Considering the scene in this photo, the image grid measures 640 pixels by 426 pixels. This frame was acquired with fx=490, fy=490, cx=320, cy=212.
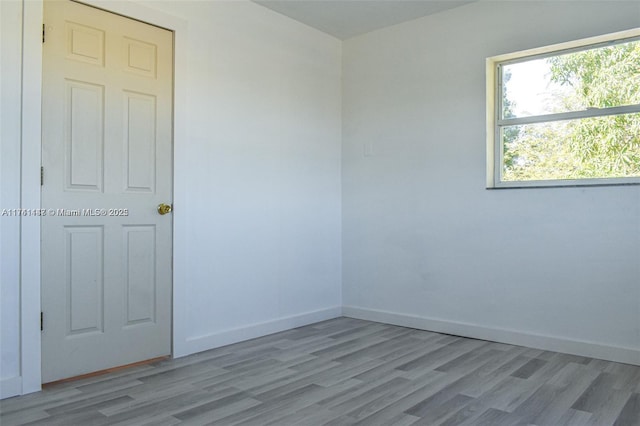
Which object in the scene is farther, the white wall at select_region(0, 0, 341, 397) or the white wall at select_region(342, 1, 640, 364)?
the white wall at select_region(342, 1, 640, 364)

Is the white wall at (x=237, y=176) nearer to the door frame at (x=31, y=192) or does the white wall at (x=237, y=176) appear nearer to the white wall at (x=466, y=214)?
the door frame at (x=31, y=192)

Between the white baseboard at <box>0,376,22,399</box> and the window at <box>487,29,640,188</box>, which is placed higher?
the window at <box>487,29,640,188</box>

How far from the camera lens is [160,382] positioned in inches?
108

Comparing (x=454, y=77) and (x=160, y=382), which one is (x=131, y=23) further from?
(x=454, y=77)

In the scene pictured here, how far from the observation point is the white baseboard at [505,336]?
10.4 feet

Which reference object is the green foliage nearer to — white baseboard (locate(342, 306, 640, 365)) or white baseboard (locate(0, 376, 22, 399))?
white baseboard (locate(342, 306, 640, 365))

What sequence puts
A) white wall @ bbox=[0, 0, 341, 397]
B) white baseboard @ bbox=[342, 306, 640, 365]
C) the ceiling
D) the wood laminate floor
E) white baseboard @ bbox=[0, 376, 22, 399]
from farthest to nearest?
the ceiling, white baseboard @ bbox=[342, 306, 640, 365], white wall @ bbox=[0, 0, 341, 397], white baseboard @ bbox=[0, 376, 22, 399], the wood laminate floor

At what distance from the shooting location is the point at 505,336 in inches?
143

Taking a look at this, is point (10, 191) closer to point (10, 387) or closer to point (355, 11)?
point (10, 387)

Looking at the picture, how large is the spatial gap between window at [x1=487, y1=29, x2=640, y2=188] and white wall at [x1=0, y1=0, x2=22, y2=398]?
3131 mm

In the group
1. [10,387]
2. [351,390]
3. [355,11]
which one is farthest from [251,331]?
[355,11]

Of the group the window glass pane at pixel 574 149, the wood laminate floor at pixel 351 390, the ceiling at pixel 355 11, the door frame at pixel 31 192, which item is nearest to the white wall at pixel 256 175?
the ceiling at pixel 355 11

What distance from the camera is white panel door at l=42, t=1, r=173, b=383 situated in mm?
2723

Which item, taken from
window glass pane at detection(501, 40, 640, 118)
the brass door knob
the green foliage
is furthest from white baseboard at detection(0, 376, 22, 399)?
window glass pane at detection(501, 40, 640, 118)
